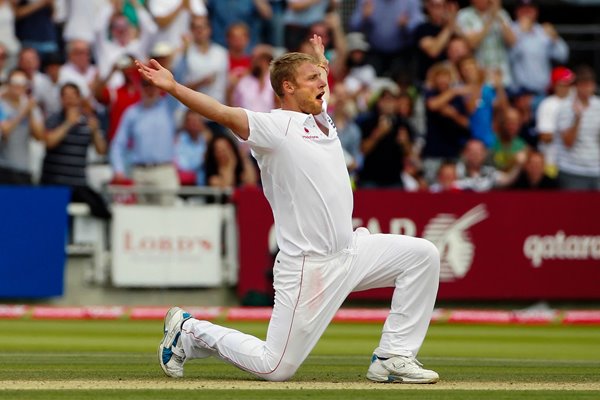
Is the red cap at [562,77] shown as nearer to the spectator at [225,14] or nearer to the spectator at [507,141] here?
the spectator at [507,141]

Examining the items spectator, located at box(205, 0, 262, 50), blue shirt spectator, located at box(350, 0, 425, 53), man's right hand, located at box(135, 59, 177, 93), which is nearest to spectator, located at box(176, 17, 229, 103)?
spectator, located at box(205, 0, 262, 50)

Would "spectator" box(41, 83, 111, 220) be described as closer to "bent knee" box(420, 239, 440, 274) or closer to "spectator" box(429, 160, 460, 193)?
"spectator" box(429, 160, 460, 193)

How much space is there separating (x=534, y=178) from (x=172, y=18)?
516 centimetres

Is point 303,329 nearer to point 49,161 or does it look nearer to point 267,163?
point 267,163

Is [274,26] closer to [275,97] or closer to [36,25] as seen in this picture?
[275,97]

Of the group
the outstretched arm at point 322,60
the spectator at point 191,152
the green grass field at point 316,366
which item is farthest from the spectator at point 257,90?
the outstretched arm at point 322,60

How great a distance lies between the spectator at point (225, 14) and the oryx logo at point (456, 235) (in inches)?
154

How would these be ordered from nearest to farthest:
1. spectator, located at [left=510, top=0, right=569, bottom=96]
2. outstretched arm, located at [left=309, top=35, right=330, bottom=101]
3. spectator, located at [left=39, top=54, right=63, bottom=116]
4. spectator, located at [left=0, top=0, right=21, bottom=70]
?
outstretched arm, located at [left=309, top=35, right=330, bottom=101] < spectator, located at [left=39, top=54, right=63, bottom=116] < spectator, located at [left=0, top=0, right=21, bottom=70] < spectator, located at [left=510, top=0, right=569, bottom=96]

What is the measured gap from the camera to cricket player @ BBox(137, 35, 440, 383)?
25.5ft

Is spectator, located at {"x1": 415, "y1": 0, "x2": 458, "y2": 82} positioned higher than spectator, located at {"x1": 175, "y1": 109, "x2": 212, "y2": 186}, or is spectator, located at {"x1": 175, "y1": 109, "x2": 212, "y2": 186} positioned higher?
spectator, located at {"x1": 415, "y1": 0, "x2": 458, "y2": 82}

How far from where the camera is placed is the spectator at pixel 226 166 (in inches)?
647

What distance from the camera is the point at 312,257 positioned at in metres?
7.82

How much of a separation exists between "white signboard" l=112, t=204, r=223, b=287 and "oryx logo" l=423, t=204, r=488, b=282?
2.67 metres

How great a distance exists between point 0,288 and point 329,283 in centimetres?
852
